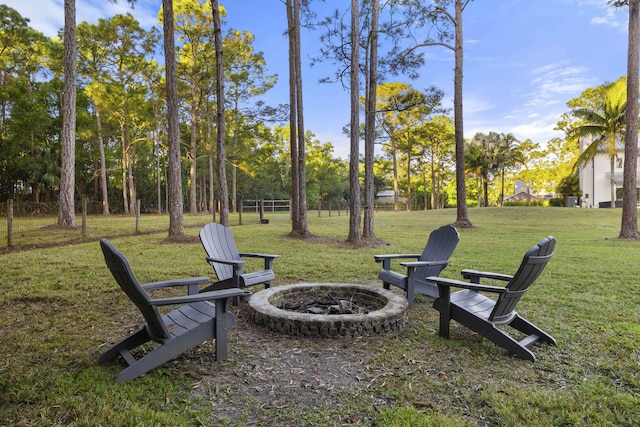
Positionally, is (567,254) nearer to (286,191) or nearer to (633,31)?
(633,31)

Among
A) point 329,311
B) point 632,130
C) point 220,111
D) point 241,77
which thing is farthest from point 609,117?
point 329,311

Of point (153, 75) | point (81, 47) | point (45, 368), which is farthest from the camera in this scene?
point (153, 75)

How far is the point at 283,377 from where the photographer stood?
2.51 m

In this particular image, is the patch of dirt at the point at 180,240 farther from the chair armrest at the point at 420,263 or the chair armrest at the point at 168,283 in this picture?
the chair armrest at the point at 420,263

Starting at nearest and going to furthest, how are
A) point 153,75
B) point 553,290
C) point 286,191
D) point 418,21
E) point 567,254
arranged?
point 553,290 → point 567,254 → point 418,21 → point 153,75 → point 286,191

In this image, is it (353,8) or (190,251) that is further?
(353,8)

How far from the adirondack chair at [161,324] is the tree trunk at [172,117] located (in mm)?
7580

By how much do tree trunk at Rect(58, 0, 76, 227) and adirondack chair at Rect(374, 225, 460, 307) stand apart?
11.3 metres

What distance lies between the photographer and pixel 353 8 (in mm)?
9281

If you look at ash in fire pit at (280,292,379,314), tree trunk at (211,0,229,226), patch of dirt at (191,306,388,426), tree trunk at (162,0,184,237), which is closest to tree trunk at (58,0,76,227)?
tree trunk at (162,0,184,237)

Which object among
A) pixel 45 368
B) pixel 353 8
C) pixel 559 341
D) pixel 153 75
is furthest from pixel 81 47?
pixel 559 341

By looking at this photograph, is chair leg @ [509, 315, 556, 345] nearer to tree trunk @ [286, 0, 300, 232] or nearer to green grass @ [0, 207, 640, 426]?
green grass @ [0, 207, 640, 426]

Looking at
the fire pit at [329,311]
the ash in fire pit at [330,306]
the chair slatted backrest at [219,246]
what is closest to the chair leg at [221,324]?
the fire pit at [329,311]

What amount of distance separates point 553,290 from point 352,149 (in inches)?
228
